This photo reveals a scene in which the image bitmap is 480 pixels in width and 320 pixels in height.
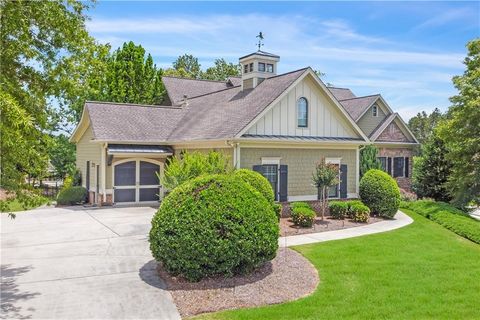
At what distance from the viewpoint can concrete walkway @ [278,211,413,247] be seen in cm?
1273

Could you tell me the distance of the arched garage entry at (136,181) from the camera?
2030 cm

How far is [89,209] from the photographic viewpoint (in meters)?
19.1

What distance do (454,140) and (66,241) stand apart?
61.6 feet

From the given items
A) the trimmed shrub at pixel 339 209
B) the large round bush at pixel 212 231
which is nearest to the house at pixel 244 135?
the trimmed shrub at pixel 339 209

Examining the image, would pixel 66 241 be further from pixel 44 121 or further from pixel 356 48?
pixel 356 48

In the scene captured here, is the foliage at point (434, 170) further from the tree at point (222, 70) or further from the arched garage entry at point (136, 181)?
the tree at point (222, 70)

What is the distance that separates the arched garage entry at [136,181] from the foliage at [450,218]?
12405 millimetres

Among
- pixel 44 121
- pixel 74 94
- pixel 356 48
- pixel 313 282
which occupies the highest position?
pixel 356 48

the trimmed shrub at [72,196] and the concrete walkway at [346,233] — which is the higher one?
the trimmed shrub at [72,196]

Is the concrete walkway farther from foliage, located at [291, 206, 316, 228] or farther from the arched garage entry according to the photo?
the arched garage entry

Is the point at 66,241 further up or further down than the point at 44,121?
further down

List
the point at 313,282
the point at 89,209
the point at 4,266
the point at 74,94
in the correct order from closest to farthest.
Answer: the point at 74,94 → the point at 313,282 → the point at 4,266 → the point at 89,209

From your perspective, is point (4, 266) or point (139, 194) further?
point (139, 194)

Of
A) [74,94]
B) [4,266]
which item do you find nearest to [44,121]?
[74,94]
